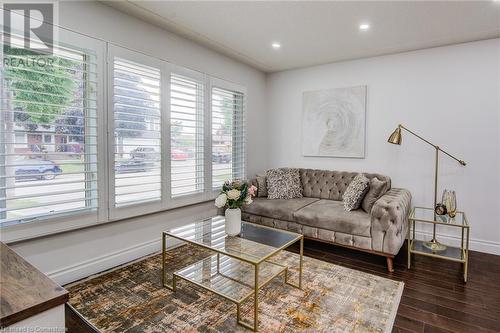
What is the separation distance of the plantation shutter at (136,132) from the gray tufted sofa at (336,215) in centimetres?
143

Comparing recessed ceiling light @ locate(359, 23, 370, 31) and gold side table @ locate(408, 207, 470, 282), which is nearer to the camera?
gold side table @ locate(408, 207, 470, 282)

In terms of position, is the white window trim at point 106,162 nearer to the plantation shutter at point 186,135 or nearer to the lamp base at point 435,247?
the plantation shutter at point 186,135

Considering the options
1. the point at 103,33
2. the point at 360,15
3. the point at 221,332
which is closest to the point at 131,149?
the point at 103,33

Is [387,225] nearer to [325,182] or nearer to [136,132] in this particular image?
[325,182]

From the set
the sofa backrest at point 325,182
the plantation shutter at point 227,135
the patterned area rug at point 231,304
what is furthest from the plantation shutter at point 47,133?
the sofa backrest at point 325,182

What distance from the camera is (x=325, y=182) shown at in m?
4.15

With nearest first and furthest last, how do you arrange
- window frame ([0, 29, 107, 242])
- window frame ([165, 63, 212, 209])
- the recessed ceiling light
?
window frame ([0, 29, 107, 242]) < the recessed ceiling light < window frame ([165, 63, 212, 209])

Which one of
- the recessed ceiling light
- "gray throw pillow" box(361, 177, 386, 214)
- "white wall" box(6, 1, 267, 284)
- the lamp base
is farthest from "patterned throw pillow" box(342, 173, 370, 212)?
"white wall" box(6, 1, 267, 284)

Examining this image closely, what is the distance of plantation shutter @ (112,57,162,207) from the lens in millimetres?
2807

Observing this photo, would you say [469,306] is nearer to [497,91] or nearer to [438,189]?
[438,189]

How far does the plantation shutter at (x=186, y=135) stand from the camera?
3.34 meters

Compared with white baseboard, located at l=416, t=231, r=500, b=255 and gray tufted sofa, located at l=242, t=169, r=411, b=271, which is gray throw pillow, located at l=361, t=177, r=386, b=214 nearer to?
gray tufted sofa, located at l=242, t=169, r=411, b=271

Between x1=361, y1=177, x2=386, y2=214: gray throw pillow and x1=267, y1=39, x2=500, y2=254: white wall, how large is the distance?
74 cm

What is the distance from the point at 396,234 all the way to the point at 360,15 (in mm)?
2223
